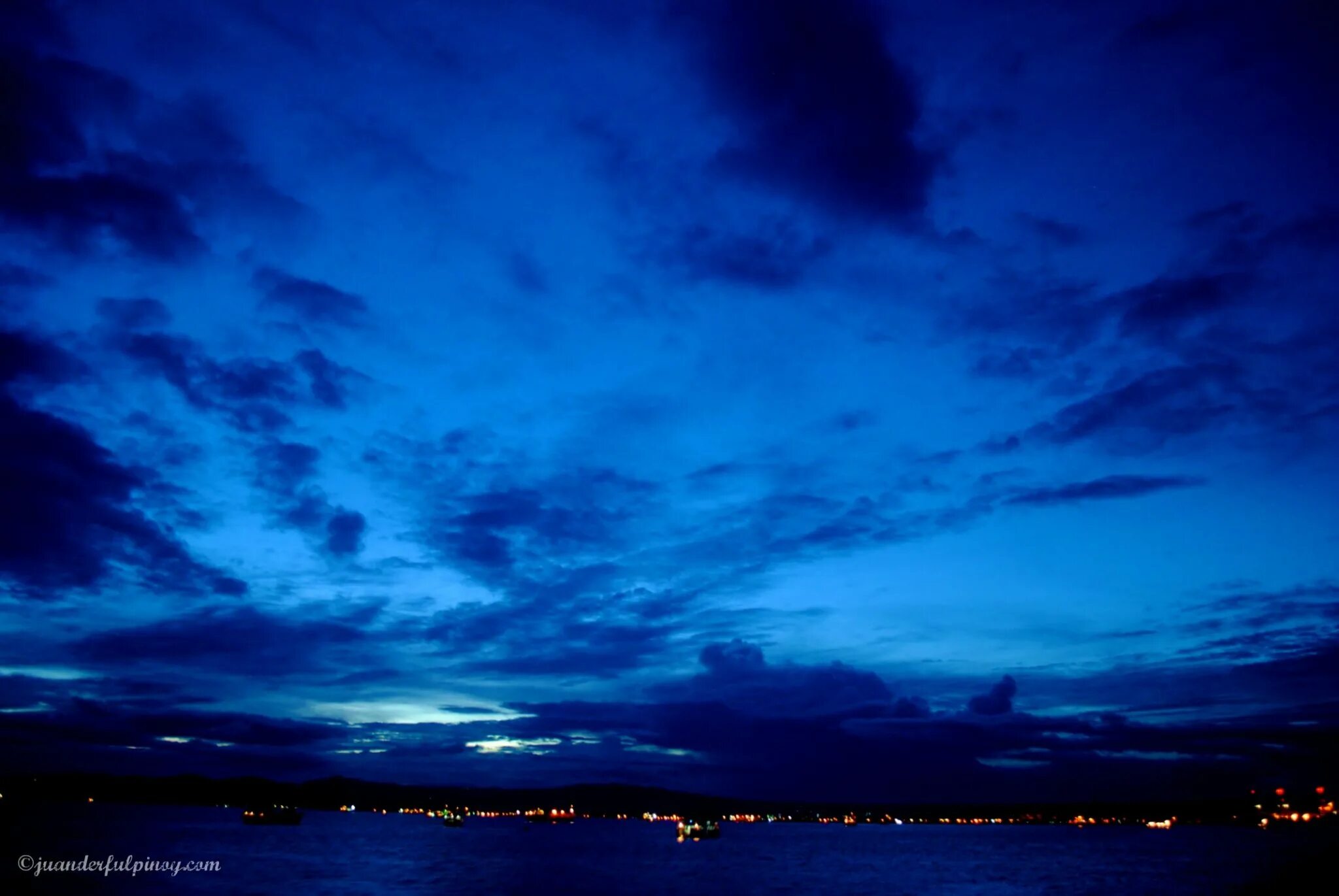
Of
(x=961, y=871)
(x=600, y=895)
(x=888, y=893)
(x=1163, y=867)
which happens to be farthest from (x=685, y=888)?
(x=1163, y=867)

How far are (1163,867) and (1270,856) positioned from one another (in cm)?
2638

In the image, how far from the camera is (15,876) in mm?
79312

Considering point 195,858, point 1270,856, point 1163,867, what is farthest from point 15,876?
point 1270,856

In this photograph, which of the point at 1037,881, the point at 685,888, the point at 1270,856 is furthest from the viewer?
the point at 1270,856

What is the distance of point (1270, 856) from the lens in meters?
144

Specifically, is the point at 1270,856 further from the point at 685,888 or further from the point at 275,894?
the point at 275,894

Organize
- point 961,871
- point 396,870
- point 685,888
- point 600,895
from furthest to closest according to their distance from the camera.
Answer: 1. point 961,871
2. point 396,870
3. point 685,888
4. point 600,895

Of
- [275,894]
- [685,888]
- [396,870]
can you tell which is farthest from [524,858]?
[275,894]

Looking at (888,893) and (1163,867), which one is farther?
(1163,867)

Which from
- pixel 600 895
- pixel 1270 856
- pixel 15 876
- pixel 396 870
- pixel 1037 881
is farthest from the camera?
pixel 1270 856

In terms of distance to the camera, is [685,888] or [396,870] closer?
[685,888]

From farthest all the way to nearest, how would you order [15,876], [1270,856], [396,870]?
1. [1270,856]
2. [396,870]
3. [15,876]

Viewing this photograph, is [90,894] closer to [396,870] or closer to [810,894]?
[396,870]

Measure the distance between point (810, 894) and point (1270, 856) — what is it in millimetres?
97735
